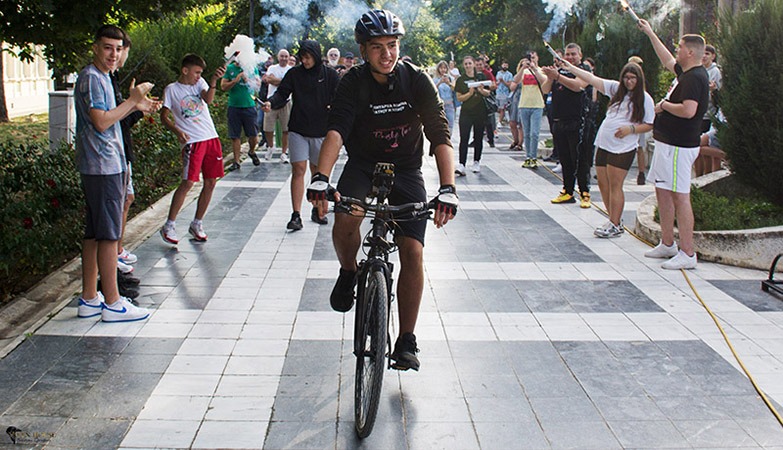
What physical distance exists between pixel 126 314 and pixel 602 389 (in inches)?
127

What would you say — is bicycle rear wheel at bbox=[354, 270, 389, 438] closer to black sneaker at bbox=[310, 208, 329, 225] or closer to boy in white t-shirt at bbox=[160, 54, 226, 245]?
boy in white t-shirt at bbox=[160, 54, 226, 245]

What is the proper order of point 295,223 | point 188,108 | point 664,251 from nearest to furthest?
1. point 664,251
2. point 188,108
3. point 295,223

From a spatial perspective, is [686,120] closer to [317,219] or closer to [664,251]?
[664,251]

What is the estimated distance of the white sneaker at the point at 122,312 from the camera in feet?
19.8


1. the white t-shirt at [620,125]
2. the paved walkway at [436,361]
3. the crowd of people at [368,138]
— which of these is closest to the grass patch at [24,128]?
the crowd of people at [368,138]

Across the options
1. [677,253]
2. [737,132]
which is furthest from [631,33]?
[677,253]

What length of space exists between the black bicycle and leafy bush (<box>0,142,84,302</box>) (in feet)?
10.4

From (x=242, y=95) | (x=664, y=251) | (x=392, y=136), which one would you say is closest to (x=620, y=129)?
(x=664, y=251)

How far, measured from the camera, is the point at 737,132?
9000mm

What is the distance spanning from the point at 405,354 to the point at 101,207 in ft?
8.09

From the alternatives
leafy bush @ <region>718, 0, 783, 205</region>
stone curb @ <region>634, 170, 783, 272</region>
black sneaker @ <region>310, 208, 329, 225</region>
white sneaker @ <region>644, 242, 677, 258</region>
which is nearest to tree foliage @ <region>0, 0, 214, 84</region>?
black sneaker @ <region>310, 208, 329, 225</region>

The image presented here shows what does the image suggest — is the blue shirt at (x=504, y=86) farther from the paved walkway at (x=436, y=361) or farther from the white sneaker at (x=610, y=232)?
the paved walkway at (x=436, y=361)

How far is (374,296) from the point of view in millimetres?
4246

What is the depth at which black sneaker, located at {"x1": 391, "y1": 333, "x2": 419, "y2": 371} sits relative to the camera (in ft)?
15.4
